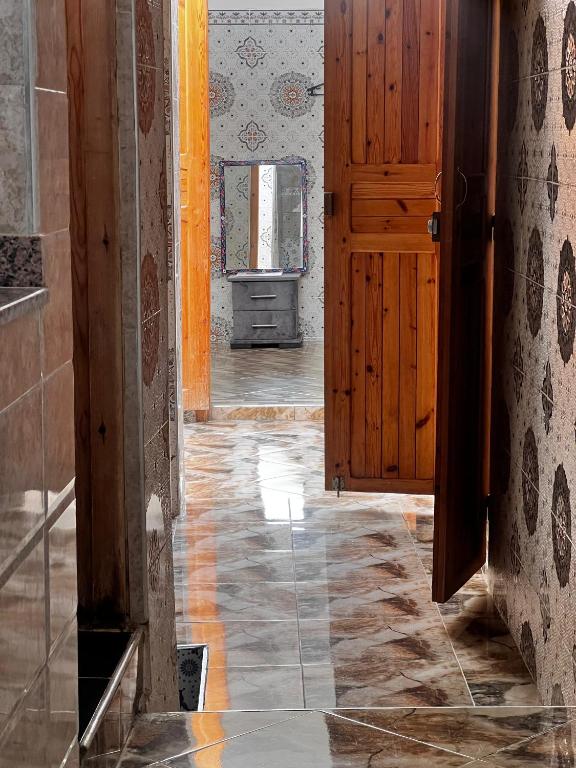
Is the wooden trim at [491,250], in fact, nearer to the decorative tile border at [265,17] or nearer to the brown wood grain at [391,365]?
the brown wood grain at [391,365]

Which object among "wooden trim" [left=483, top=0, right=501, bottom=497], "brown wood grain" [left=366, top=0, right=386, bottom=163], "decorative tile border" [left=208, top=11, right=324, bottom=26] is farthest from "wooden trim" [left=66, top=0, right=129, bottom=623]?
"decorative tile border" [left=208, top=11, right=324, bottom=26]

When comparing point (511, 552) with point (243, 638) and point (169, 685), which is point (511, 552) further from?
point (169, 685)

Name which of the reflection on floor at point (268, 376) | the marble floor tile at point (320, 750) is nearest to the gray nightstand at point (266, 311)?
the reflection on floor at point (268, 376)

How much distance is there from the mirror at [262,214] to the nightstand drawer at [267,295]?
0.26 m

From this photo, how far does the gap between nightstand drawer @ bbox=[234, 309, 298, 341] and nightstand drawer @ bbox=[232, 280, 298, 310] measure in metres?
0.04

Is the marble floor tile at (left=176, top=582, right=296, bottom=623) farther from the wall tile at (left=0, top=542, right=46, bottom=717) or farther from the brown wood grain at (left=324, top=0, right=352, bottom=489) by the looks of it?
the wall tile at (left=0, top=542, right=46, bottom=717)

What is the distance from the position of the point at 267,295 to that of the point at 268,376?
143cm

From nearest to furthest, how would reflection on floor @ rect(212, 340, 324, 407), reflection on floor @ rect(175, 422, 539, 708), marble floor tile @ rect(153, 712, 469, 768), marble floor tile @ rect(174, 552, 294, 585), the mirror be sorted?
marble floor tile @ rect(153, 712, 469, 768)
reflection on floor @ rect(175, 422, 539, 708)
marble floor tile @ rect(174, 552, 294, 585)
reflection on floor @ rect(212, 340, 324, 407)
the mirror

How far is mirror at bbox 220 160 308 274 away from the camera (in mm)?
9727

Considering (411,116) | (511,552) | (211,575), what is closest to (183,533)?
(211,575)

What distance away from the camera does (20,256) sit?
4.69ft

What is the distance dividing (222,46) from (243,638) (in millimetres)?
6870

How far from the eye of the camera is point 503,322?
3.89m

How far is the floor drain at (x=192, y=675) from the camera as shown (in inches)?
133
